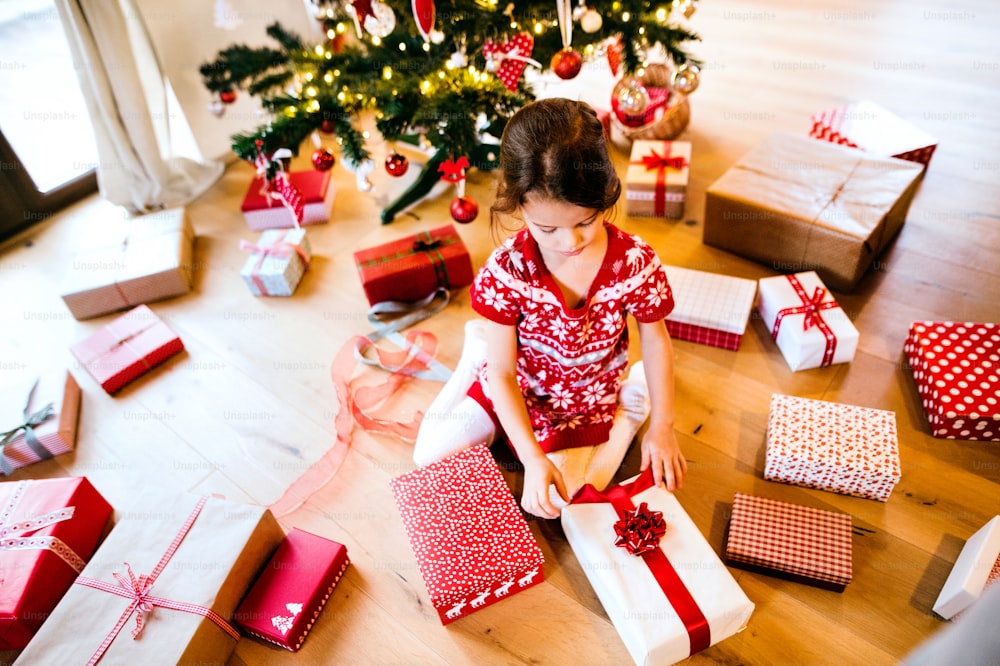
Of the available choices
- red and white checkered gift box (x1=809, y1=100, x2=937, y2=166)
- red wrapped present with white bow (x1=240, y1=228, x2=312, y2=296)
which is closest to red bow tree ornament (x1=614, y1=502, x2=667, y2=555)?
red wrapped present with white bow (x1=240, y1=228, x2=312, y2=296)

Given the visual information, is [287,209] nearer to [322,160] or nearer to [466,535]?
[322,160]

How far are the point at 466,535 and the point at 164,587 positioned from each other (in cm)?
54

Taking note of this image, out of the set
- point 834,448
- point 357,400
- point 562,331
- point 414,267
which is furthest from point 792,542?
point 414,267

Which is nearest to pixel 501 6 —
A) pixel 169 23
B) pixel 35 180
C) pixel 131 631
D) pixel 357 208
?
pixel 357 208

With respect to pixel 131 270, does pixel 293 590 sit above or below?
below

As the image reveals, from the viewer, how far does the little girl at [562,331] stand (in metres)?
0.91

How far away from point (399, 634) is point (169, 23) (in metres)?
2.09

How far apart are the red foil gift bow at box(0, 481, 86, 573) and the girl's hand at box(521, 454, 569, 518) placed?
0.92m

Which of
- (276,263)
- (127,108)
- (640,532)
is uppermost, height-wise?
(127,108)

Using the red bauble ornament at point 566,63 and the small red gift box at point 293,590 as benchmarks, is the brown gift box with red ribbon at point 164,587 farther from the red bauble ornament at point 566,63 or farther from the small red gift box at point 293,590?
the red bauble ornament at point 566,63

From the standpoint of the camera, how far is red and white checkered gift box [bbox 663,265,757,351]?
5.27 ft

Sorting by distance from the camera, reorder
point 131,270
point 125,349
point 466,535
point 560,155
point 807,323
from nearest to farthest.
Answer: point 560,155 < point 466,535 < point 807,323 < point 125,349 < point 131,270

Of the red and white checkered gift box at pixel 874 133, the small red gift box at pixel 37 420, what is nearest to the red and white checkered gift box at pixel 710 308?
the red and white checkered gift box at pixel 874 133

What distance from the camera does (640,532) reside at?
115cm
